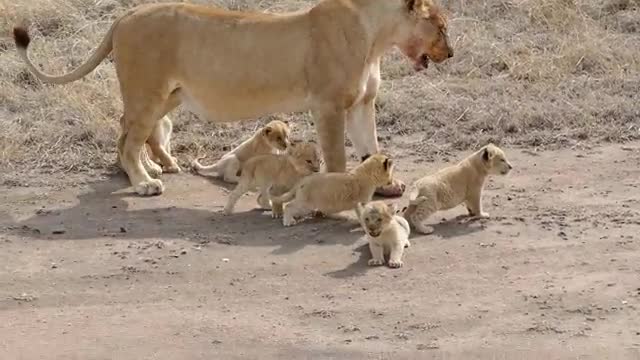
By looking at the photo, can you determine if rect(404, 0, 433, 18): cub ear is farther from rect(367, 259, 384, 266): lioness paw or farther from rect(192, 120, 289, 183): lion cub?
rect(367, 259, 384, 266): lioness paw

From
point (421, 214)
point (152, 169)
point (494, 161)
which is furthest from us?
point (152, 169)

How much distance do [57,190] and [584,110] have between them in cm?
366

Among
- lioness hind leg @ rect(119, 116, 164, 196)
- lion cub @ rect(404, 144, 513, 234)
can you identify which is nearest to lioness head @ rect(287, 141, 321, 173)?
lion cub @ rect(404, 144, 513, 234)

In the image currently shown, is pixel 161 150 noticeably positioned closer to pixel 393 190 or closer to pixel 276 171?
pixel 276 171

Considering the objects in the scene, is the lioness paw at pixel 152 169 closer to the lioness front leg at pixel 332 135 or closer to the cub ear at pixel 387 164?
the lioness front leg at pixel 332 135

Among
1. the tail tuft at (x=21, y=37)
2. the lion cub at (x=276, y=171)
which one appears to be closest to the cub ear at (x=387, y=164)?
the lion cub at (x=276, y=171)

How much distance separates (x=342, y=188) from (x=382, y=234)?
68 cm

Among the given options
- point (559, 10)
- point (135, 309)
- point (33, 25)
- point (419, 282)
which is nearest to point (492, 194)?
point (419, 282)

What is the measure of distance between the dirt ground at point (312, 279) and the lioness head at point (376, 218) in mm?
205

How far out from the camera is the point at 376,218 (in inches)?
276

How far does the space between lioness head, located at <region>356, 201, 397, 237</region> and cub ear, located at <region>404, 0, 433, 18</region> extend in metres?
1.67

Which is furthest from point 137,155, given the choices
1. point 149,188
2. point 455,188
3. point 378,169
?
point 455,188

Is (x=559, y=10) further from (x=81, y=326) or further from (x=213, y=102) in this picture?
(x=81, y=326)

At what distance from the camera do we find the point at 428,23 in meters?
8.38
